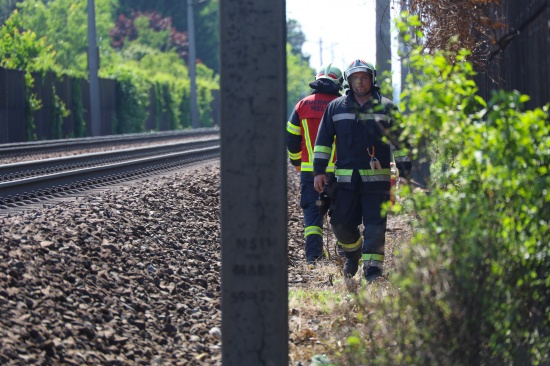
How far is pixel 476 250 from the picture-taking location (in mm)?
4496

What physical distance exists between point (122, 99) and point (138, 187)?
3444 centimetres

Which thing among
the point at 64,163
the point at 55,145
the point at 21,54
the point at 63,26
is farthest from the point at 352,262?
the point at 63,26

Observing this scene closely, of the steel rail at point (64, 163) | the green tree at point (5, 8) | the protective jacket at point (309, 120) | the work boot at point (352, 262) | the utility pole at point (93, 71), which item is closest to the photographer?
the work boot at point (352, 262)

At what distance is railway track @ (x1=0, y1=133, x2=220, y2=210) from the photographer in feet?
42.4

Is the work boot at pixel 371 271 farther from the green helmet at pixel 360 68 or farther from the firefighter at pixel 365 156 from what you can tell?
the green helmet at pixel 360 68

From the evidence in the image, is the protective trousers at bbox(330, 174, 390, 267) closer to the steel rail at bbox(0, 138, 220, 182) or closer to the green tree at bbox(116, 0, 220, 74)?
the steel rail at bbox(0, 138, 220, 182)

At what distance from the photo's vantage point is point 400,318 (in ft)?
15.8

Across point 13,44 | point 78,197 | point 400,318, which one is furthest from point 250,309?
point 13,44

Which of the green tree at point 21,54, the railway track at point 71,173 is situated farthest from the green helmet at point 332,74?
the green tree at point 21,54

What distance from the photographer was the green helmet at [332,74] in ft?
34.0

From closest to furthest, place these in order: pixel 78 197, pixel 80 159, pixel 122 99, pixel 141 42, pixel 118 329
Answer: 1. pixel 118 329
2. pixel 78 197
3. pixel 80 159
4. pixel 122 99
5. pixel 141 42

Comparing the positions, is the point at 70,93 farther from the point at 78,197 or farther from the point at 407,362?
the point at 407,362

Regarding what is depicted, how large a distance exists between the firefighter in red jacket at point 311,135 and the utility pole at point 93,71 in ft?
101

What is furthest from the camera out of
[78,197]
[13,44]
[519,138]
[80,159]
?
[13,44]
